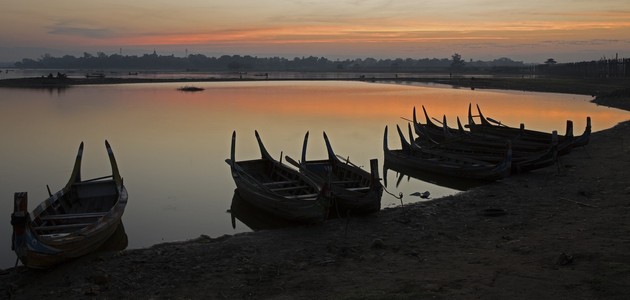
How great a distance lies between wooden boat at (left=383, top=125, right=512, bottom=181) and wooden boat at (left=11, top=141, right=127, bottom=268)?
10056mm

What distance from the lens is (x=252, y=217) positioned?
1288cm

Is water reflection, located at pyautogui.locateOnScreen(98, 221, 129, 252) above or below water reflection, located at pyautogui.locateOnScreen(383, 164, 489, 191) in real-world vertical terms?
below

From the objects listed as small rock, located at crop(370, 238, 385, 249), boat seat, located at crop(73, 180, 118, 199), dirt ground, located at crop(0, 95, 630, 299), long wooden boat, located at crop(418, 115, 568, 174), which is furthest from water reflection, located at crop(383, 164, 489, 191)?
boat seat, located at crop(73, 180, 118, 199)

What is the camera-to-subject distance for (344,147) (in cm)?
2278

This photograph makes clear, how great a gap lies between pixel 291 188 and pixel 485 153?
861 centimetres

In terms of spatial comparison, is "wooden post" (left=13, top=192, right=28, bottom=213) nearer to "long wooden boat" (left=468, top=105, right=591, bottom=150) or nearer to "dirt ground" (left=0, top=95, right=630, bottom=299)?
"dirt ground" (left=0, top=95, right=630, bottom=299)

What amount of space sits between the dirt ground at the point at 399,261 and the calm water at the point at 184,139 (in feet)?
6.63

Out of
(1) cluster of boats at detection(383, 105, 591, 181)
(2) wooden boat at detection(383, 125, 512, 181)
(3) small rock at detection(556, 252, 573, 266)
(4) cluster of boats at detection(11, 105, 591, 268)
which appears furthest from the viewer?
(1) cluster of boats at detection(383, 105, 591, 181)

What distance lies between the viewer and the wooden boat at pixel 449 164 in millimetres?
15336

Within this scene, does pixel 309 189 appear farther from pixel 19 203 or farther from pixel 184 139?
pixel 184 139

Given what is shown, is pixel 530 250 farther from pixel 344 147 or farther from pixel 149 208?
pixel 344 147

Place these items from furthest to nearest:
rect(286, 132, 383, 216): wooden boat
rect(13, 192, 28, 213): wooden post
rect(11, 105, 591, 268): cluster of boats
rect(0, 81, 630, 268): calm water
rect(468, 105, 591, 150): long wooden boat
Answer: rect(468, 105, 591, 150): long wooden boat
rect(0, 81, 630, 268): calm water
rect(286, 132, 383, 216): wooden boat
rect(11, 105, 591, 268): cluster of boats
rect(13, 192, 28, 213): wooden post

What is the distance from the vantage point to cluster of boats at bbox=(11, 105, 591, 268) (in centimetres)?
865

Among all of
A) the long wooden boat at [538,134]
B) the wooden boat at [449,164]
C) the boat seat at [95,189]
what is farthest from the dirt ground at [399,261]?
the long wooden boat at [538,134]
